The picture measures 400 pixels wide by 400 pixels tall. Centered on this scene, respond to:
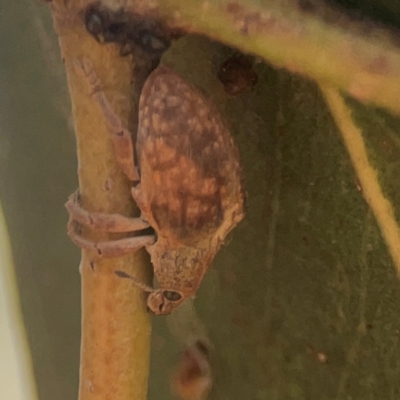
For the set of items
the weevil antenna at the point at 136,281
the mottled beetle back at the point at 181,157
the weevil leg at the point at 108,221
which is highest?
the mottled beetle back at the point at 181,157

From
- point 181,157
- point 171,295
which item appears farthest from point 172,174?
point 171,295

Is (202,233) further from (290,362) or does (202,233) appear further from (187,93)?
(290,362)

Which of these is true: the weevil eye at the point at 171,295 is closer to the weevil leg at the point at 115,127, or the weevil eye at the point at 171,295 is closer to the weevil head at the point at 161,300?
the weevil head at the point at 161,300

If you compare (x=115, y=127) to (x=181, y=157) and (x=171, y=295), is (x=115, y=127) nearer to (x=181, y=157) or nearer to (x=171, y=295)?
(x=181, y=157)

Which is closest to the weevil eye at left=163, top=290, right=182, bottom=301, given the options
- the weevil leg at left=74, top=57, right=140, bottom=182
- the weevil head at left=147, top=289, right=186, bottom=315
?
the weevil head at left=147, top=289, right=186, bottom=315

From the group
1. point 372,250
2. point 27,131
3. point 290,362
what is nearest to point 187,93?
point 372,250

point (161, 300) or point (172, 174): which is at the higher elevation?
point (172, 174)

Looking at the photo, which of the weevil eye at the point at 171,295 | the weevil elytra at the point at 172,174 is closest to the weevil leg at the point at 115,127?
the weevil elytra at the point at 172,174
